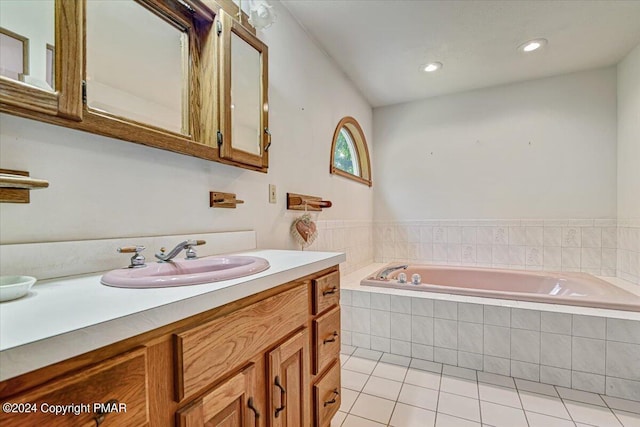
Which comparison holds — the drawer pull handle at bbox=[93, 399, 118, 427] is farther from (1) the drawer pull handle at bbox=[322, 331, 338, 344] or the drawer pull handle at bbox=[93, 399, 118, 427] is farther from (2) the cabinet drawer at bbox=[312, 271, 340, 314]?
(1) the drawer pull handle at bbox=[322, 331, 338, 344]

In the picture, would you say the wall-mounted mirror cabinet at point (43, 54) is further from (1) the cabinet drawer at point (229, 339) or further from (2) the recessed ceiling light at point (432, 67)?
(2) the recessed ceiling light at point (432, 67)

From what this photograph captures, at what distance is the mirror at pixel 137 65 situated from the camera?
3.14ft

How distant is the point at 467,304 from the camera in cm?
199

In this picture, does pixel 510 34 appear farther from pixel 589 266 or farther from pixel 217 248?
pixel 217 248

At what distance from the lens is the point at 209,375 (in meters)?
0.65

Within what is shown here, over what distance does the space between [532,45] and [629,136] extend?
114cm

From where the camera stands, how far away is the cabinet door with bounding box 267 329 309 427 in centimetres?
86

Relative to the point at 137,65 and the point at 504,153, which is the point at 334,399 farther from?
the point at 504,153

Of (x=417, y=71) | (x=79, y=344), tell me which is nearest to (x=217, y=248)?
(x=79, y=344)

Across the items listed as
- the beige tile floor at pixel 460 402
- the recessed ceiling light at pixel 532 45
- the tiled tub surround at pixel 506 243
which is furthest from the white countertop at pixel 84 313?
the tiled tub surround at pixel 506 243

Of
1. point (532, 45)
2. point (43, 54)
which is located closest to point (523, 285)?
point (532, 45)

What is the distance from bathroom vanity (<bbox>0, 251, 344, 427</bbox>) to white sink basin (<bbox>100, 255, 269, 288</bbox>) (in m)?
0.04

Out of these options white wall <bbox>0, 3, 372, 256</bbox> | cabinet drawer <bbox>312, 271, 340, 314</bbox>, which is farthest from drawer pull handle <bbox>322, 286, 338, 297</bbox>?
white wall <bbox>0, 3, 372, 256</bbox>

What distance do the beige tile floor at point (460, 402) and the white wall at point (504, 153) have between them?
5.75 ft
